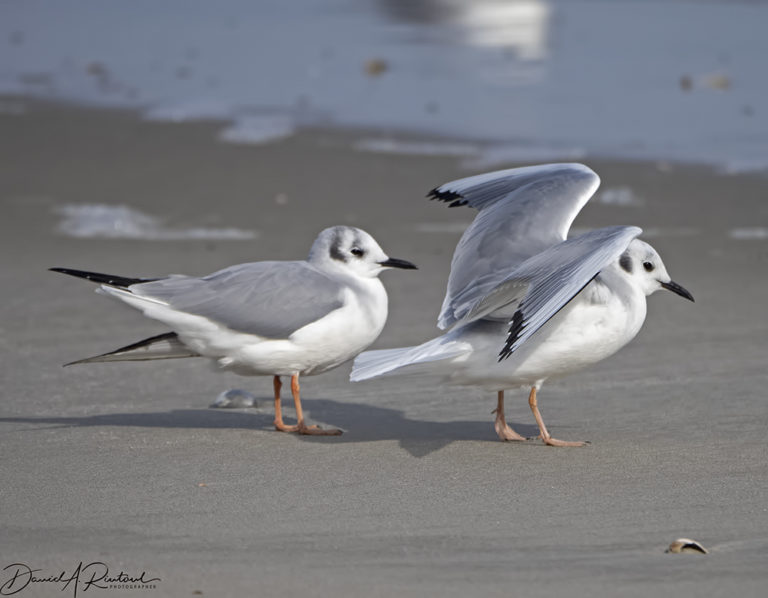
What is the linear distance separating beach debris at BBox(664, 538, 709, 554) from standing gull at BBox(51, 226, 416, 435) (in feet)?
6.33

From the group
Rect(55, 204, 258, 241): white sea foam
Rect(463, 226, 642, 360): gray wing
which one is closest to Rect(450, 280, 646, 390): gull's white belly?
Rect(463, 226, 642, 360): gray wing

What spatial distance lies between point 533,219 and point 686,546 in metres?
2.14

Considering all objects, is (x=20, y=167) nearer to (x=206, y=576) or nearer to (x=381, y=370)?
(x=381, y=370)

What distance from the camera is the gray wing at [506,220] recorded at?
212 inches

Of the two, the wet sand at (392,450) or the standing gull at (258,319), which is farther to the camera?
the standing gull at (258,319)

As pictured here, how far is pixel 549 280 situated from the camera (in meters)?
4.74

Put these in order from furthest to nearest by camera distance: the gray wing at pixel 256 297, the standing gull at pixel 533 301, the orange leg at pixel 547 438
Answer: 1. the gray wing at pixel 256 297
2. the orange leg at pixel 547 438
3. the standing gull at pixel 533 301

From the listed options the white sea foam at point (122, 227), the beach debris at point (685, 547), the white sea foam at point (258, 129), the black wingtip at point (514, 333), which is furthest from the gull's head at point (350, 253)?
the white sea foam at point (258, 129)

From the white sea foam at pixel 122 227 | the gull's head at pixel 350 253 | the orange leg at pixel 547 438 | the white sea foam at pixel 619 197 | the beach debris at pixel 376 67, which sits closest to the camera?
the orange leg at pixel 547 438

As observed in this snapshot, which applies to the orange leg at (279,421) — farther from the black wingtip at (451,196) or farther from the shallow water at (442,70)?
the shallow water at (442,70)

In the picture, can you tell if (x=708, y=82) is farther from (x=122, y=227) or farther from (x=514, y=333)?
(x=514, y=333)

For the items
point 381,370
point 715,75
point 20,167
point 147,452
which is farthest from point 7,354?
point 715,75
